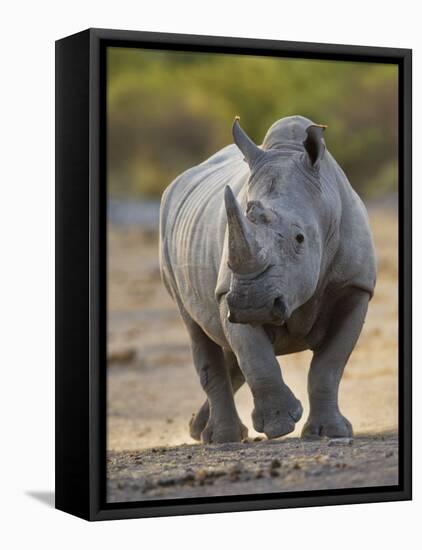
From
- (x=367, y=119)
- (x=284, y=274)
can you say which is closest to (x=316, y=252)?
(x=284, y=274)

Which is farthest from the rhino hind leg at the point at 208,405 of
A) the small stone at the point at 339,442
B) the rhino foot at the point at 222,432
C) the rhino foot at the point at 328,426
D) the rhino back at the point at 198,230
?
the small stone at the point at 339,442

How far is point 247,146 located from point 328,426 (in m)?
1.81

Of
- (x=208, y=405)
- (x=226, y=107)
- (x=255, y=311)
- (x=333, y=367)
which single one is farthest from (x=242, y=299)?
(x=226, y=107)

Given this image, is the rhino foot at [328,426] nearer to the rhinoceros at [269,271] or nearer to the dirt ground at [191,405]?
the rhinoceros at [269,271]

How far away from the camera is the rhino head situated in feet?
30.5

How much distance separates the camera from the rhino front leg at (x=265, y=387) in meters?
9.69

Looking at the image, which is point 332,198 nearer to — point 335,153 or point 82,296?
point 82,296

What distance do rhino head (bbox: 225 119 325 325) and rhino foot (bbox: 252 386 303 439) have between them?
480mm

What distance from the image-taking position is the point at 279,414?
31.8 ft

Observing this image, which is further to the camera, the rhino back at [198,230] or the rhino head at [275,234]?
the rhino back at [198,230]

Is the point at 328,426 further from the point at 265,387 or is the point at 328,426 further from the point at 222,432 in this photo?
the point at 222,432

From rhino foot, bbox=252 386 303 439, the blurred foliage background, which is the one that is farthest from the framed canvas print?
the blurred foliage background

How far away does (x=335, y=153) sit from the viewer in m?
14.7

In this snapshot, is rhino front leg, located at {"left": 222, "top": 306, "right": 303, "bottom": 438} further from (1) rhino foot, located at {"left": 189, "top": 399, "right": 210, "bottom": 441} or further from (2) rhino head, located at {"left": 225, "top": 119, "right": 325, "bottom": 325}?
(1) rhino foot, located at {"left": 189, "top": 399, "right": 210, "bottom": 441}
